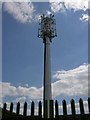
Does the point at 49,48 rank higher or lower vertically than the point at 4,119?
higher

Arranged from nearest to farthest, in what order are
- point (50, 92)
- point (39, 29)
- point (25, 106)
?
point (25, 106) → point (50, 92) → point (39, 29)

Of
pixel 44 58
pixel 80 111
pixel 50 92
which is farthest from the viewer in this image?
pixel 44 58

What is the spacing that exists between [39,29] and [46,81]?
22.3 feet

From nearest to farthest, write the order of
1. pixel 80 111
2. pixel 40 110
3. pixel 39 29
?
pixel 80 111, pixel 40 110, pixel 39 29

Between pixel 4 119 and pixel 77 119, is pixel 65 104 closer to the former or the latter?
pixel 77 119

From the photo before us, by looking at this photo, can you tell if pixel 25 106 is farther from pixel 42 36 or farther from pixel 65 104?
pixel 42 36

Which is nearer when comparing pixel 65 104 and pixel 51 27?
pixel 65 104

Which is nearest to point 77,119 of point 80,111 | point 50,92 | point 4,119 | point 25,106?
point 80,111

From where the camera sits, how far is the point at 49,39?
2942cm

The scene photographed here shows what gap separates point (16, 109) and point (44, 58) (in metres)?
16.8

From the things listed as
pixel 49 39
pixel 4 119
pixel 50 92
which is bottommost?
pixel 4 119

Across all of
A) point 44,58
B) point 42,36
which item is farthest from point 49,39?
point 44,58

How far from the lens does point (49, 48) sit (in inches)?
1108

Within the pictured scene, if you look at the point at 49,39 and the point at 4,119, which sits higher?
the point at 49,39
